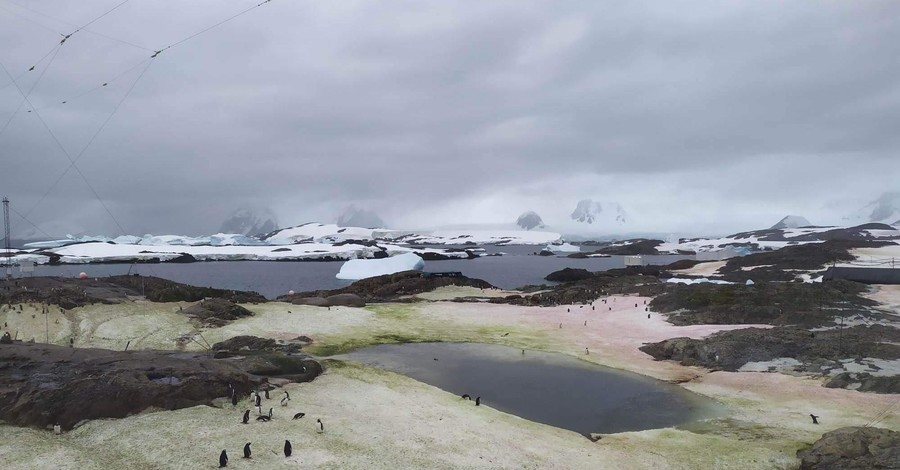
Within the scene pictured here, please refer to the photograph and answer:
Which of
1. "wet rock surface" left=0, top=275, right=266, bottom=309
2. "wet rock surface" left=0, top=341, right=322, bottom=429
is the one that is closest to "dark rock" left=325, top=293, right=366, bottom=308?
"wet rock surface" left=0, top=275, right=266, bottom=309

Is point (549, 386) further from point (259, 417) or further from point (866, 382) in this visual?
point (866, 382)

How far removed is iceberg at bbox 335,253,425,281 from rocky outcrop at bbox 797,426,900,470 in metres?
89.6

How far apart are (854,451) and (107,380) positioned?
3075 centimetres

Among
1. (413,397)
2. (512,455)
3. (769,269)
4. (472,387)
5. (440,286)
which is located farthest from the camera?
(769,269)

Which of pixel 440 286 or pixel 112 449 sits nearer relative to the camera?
pixel 112 449

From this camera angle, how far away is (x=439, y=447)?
18.9 meters

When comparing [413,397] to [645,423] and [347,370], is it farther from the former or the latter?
[645,423]

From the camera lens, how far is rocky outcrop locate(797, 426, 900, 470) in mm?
17047

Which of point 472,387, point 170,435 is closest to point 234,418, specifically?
point 170,435

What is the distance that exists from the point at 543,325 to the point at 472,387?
66.5ft

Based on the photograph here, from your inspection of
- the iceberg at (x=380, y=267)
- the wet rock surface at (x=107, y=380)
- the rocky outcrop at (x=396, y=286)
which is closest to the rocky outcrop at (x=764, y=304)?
the rocky outcrop at (x=396, y=286)

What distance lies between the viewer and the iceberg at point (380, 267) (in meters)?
107

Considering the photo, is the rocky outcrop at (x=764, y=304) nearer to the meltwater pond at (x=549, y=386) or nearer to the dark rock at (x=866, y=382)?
the dark rock at (x=866, y=382)

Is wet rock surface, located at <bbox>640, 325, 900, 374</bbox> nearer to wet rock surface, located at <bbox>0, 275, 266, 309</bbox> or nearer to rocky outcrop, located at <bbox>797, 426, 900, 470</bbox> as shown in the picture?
rocky outcrop, located at <bbox>797, 426, 900, 470</bbox>
